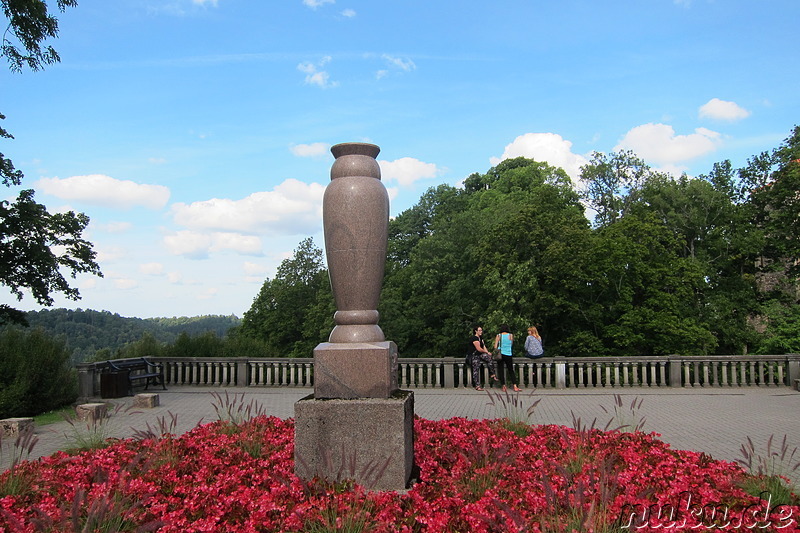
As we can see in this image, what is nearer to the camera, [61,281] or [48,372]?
[48,372]

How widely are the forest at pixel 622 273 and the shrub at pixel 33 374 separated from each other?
8.59 meters

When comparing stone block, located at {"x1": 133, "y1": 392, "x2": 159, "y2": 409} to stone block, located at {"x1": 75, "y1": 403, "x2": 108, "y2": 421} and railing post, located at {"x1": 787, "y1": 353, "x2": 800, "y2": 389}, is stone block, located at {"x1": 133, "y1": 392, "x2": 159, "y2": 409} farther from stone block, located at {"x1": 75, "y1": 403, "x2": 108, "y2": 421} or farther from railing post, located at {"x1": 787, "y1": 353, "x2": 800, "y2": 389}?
railing post, located at {"x1": 787, "y1": 353, "x2": 800, "y2": 389}

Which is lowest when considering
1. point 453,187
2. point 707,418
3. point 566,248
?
point 707,418

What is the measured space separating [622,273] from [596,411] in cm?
1834

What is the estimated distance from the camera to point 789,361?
16.3 m

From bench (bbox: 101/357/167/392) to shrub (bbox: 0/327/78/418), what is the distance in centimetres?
136

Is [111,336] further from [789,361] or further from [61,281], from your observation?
[789,361]

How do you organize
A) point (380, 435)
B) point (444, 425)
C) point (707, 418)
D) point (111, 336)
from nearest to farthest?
point (380, 435), point (444, 425), point (707, 418), point (111, 336)

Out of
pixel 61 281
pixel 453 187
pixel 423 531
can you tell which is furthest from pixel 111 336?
pixel 423 531

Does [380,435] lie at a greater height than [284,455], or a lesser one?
greater

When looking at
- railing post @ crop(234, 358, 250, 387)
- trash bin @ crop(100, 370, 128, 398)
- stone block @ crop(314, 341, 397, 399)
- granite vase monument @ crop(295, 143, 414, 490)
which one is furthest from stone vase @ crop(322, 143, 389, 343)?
railing post @ crop(234, 358, 250, 387)

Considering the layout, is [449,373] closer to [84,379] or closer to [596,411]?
[596,411]

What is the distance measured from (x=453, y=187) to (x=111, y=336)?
35.4m

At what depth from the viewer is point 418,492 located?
500cm
